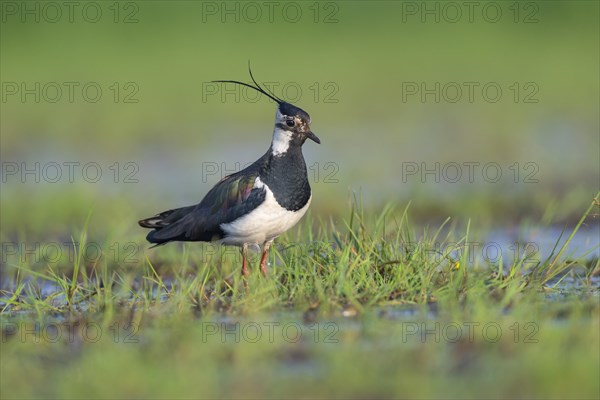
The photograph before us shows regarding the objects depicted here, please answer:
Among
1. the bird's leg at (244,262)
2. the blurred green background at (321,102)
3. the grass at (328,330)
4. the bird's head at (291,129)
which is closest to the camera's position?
the grass at (328,330)

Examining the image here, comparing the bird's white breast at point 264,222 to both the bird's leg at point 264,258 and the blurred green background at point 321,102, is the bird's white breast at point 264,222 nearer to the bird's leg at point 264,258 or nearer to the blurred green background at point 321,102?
the bird's leg at point 264,258

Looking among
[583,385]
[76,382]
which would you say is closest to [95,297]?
[76,382]

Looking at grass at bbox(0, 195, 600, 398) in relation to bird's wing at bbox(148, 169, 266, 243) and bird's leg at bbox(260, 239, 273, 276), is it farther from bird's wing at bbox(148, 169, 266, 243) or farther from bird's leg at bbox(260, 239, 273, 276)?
bird's wing at bbox(148, 169, 266, 243)

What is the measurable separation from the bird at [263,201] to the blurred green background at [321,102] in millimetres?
2720

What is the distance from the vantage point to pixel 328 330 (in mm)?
5879

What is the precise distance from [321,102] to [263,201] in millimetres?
8465

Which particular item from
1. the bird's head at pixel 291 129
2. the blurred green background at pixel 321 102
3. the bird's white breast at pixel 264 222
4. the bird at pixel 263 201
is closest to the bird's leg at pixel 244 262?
the bird at pixel 263 201

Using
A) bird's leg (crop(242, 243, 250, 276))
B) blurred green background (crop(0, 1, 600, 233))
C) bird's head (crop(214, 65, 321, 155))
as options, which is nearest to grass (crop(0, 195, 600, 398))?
bird's leg (crop(242, 243, 250, 276))

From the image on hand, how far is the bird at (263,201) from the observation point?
277 inches

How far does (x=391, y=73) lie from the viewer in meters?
16.8

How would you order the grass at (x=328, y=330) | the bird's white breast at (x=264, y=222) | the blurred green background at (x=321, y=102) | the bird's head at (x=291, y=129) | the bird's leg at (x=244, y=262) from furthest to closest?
1. the blurred green background at (x=321, y=102)
2. the bird's head at (x=291, y=129)
3. the bird's leg at (x=244, y=262)
4. the bird's white breast at (x=264, y=222)
5. the grass at (x=328, y=330)

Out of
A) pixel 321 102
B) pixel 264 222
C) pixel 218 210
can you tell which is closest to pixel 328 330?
pixel 264 222

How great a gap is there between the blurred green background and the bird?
272cm

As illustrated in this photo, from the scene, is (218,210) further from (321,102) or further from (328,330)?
(321,102)
